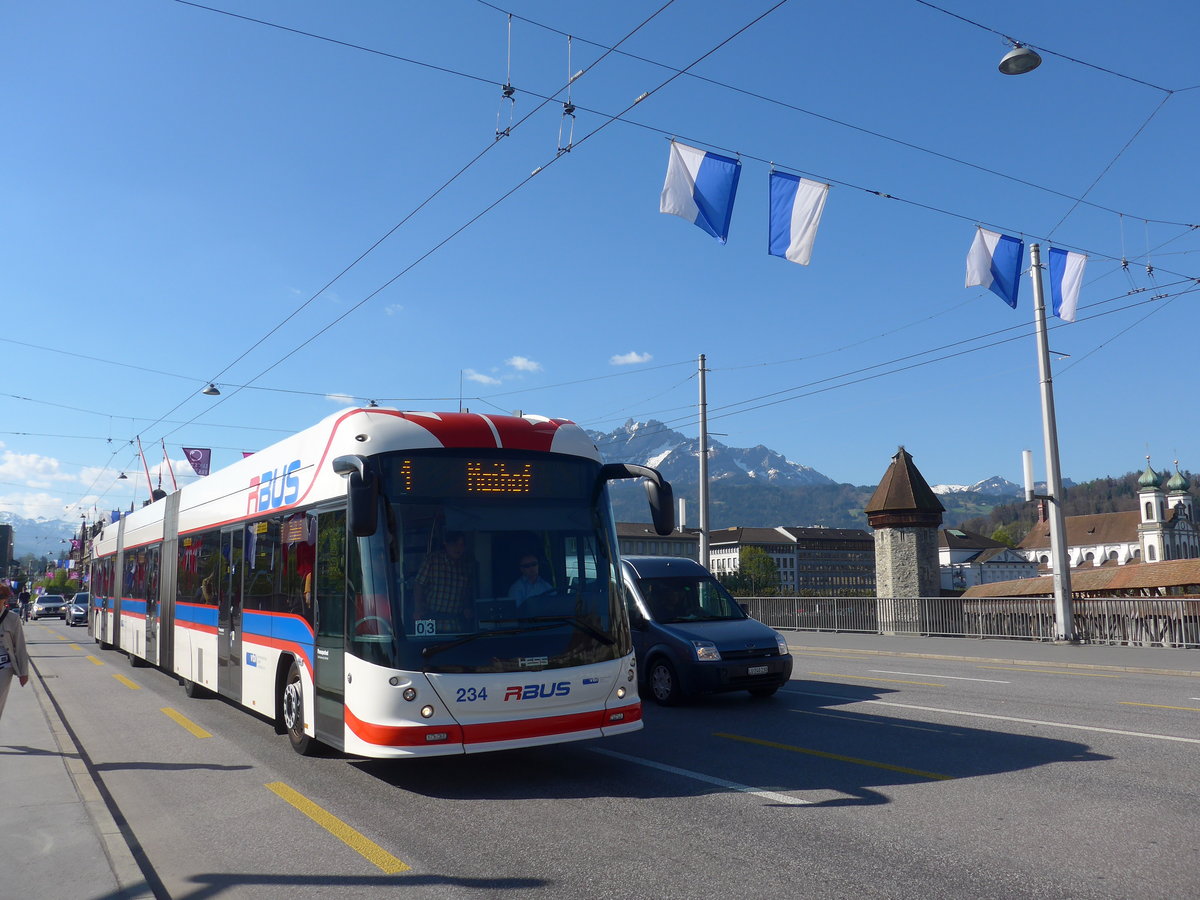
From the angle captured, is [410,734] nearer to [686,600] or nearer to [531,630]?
[531,630]

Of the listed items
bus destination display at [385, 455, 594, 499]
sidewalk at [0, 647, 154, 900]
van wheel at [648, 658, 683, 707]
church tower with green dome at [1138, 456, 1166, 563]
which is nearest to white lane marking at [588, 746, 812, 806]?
bus destination display at [385, 455, 594, 499]

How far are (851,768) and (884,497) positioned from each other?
3033 centimetres

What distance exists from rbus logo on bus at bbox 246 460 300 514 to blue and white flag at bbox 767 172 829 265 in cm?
839

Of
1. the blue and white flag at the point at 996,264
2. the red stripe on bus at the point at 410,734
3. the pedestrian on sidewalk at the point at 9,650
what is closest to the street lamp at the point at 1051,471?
the blue and white flag at the point at 996,264

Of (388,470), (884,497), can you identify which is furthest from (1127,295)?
(388,470)

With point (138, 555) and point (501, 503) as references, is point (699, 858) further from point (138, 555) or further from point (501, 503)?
point (138, 555)

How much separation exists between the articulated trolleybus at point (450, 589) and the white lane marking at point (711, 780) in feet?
1.81

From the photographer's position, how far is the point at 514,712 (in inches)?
300

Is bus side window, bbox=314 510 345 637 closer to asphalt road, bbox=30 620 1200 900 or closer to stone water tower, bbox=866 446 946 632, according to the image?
asphalt road, bbox=30 620 1200 900

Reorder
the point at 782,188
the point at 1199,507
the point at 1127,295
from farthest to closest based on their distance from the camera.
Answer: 1. the point at 1199,507
2. the point at 1127,295
3. the point at 782,188

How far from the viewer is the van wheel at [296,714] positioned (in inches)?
363

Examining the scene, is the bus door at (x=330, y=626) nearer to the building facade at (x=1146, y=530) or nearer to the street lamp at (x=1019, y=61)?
the street lamp at (x=1019, y=61)

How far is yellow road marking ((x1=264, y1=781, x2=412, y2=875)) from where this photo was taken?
5.76 meters

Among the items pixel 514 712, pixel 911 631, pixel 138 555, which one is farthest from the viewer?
pixel 911 631
